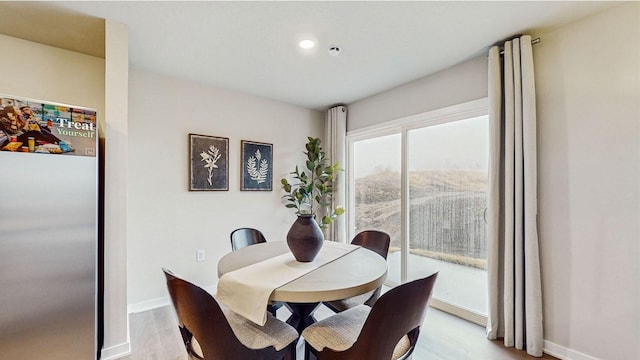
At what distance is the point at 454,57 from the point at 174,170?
2.90 meters

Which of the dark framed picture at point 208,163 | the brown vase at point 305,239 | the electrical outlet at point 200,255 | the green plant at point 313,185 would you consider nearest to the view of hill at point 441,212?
the green plant at point 313,185

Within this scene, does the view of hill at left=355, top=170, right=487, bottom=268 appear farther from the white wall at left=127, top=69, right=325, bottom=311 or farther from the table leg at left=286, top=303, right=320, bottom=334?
the table leg at left=286, top=303, right=320, bottom=334

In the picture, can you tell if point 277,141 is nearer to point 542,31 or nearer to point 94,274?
point 94,274

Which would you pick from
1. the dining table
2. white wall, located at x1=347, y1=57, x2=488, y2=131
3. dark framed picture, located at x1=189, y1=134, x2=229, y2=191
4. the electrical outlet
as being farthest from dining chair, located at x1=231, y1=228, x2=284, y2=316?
white wall, located at x1=347, y1=57, x2=488, y2=131

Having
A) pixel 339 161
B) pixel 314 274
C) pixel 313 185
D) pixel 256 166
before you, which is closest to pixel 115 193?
pixel 314 274

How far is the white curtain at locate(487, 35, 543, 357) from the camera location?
6.70ft

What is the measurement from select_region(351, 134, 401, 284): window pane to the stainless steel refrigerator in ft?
9.00

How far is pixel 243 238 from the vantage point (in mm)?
2641

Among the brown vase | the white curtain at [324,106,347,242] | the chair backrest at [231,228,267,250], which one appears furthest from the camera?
the white curtain at [324,106,347,242]

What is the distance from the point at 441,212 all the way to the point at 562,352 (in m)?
1.32

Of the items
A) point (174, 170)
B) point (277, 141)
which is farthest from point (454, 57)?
point (174, 170)

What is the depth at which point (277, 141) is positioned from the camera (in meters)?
3.77

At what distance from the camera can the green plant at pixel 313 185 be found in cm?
368

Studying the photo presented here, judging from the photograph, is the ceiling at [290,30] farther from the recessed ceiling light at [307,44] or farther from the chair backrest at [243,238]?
the chair backrest at [243,238]
